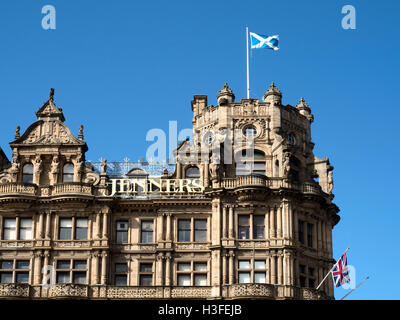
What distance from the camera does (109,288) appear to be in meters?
67.6

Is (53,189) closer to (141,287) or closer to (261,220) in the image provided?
(141,287)

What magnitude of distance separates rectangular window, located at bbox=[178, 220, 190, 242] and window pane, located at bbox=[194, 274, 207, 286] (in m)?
3.25

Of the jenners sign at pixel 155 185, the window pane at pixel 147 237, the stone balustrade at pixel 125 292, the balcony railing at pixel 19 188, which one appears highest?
the jenners sign at pixel 155 185

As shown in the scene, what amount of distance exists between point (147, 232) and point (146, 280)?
4.12m

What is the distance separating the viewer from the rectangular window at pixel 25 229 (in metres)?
70.2

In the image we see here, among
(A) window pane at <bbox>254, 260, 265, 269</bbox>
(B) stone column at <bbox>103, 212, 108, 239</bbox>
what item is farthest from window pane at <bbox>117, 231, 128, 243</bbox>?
(A) window pane at <bbox>254, 260, 265, 269</bbox>

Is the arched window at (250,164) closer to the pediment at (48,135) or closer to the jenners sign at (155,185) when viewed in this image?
the jenners sign at (155,185)

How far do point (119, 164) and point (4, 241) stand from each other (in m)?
12.9

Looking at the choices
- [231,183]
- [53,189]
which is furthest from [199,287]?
[53,189]

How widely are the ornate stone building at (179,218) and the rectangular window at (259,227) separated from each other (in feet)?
0.27

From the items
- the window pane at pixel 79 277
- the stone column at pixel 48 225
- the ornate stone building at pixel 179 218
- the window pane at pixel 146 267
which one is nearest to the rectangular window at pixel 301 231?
the ornate stone building at pixel 179 218

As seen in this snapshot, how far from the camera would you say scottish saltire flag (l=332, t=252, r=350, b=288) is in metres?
64.3

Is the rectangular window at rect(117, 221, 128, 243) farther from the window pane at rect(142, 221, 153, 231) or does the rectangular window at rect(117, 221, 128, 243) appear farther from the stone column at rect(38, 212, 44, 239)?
the stone column at rect(38, 212, 44, 239)

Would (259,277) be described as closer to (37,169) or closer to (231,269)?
(231,269)
